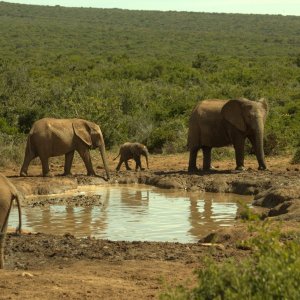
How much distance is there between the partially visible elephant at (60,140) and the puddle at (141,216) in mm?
1287

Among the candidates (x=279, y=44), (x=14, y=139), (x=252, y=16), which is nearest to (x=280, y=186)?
(x=14, y=139)

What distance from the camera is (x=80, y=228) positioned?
13156 millimetres

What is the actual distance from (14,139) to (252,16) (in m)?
108

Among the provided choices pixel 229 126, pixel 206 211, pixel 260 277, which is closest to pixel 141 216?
pixel 206 211

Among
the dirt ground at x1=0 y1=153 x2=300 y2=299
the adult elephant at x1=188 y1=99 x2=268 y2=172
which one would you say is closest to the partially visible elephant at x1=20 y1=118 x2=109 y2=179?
the adult elephant at x1=188 y1=99 x2=268 y2=172

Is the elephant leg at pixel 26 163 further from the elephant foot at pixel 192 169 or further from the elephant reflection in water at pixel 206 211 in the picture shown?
the elephant reflection in water at pixel 206 211

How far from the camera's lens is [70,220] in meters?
13.9

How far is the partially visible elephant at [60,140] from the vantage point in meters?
18.3

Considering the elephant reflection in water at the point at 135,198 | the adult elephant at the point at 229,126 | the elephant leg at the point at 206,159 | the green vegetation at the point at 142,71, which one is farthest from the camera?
the green vegetation at the point at 142,71

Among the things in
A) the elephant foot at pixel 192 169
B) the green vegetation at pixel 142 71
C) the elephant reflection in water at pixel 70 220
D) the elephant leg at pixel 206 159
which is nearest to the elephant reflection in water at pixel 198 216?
the elephant reflection in water at pixel 70 220

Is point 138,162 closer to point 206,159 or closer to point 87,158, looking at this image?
point 206,159

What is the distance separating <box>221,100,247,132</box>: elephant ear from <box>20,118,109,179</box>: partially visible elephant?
2812 mm

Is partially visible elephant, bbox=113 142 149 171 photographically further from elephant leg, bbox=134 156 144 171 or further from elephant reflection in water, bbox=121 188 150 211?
elephant reflection in water, bbox=121 188 150 211

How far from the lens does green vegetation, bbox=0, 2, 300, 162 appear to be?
82.0 ft
